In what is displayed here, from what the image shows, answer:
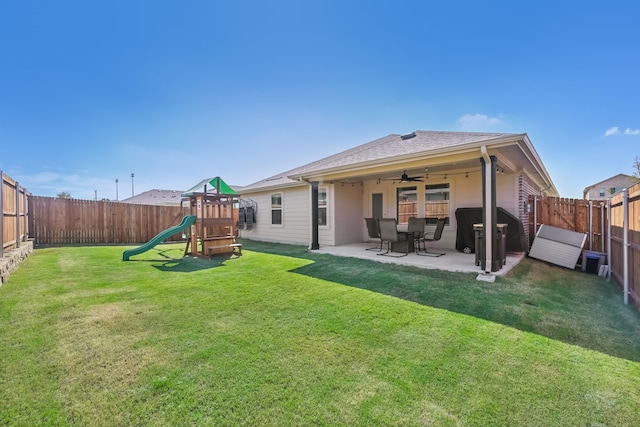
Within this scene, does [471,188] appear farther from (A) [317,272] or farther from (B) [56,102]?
(B) [56,102]

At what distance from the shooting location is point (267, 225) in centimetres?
1205

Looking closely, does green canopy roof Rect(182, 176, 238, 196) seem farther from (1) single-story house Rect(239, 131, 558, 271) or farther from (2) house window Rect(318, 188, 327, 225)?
(2) house window Rect(318, 188, 327, 225)

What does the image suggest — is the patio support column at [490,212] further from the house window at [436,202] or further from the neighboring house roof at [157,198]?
the neighboring house roof at [157,198]

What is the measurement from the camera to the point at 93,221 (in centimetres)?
1091

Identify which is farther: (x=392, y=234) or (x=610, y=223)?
(x=392, y=234)

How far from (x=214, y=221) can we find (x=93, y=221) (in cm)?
652

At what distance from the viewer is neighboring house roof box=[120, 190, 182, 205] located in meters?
28.2

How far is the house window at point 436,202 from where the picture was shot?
8.58 m

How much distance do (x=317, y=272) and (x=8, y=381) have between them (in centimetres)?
433

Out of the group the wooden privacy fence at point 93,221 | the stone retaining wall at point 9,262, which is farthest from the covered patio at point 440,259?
the wooden privacy fence at point 93,221

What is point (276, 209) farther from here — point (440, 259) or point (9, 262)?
point (9, 262)

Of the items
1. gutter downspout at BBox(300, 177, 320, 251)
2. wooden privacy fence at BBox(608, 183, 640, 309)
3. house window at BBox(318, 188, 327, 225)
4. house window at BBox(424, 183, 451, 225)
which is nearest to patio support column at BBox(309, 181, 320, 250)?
gutter downspout at BBox(300, 177, 320, 251)

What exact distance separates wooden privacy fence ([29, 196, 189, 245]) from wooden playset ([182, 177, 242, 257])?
4.37 m

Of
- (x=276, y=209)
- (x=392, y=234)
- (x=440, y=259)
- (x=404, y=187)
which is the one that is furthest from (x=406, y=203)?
(x=276, y=209)
